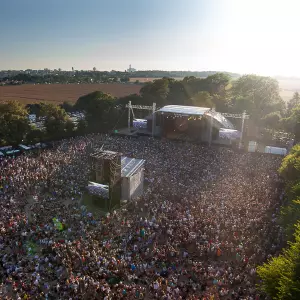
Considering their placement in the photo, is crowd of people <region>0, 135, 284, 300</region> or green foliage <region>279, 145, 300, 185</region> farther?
green foliage <region>279, 145, 300, 185</region>

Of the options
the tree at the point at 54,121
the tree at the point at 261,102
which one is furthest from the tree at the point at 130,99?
the tree at the point at 261,102

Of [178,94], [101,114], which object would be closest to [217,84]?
[178,94]

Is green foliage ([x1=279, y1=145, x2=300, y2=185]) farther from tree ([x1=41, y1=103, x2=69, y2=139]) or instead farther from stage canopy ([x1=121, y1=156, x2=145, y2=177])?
tree ([x1=41, y1=103, x2=69, y2=139])

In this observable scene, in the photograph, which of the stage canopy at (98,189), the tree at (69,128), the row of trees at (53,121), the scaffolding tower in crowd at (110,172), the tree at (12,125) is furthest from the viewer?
the tree at (69,128)

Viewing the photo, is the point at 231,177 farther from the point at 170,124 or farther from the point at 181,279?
the point at 170,124

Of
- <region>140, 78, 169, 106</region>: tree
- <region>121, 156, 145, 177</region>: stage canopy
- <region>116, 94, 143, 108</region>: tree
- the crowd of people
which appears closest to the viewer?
the crowd of people

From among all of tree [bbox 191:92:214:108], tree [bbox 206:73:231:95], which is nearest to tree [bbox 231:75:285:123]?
tree [bbox 191:92:214:108]

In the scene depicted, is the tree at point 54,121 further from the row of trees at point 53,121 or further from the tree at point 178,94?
the tree at point 178,94

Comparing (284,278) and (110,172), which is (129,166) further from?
(284,278)
